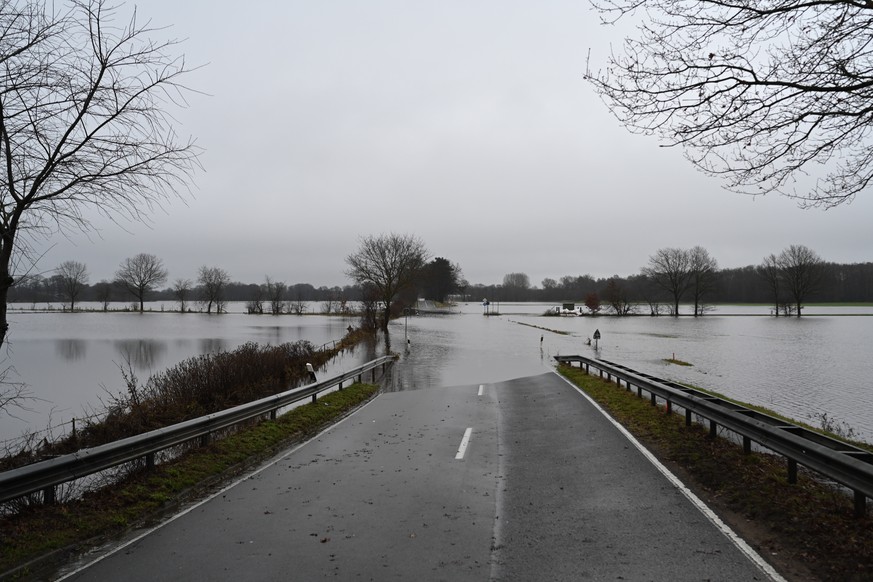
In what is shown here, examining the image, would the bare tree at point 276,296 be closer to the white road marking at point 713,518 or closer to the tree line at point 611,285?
the tree line at point 611,285

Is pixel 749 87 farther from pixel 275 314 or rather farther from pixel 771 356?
pixel 275 314

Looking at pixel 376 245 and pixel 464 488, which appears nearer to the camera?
pixel 464 488

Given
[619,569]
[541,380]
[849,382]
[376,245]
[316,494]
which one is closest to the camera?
[619,569]

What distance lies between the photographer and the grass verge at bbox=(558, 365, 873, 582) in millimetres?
4895

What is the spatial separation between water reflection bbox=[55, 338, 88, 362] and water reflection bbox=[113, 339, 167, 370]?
6.51 feet

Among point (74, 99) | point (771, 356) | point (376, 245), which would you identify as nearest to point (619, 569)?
point (74, 99)

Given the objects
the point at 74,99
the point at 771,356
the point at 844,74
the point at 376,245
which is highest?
the point at 376,245

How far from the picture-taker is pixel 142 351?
3481cm

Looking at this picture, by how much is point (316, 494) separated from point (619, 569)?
156 inches

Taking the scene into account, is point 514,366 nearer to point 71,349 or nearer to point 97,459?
point 97,459

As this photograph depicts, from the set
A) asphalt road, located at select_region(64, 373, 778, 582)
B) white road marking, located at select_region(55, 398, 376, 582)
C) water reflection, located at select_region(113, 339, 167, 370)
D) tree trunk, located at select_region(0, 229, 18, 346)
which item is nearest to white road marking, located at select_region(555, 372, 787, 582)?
asphalt road, located at select_region(64, 373, 778, 582)

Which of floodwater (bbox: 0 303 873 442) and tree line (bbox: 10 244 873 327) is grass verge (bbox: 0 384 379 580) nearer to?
floodwater (bbox: 0 303 873 442)

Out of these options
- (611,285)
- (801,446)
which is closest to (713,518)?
(801,446)

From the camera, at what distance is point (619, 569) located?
477 centimetres
